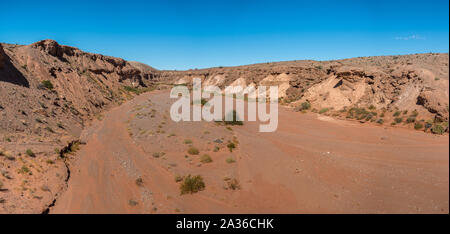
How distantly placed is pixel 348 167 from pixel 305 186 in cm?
214

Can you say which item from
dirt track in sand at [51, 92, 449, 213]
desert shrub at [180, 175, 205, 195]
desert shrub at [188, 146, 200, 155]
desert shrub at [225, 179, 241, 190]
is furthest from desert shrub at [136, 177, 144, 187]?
desert shrub at [188, 146, 200, 155]

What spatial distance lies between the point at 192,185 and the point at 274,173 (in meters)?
3.63

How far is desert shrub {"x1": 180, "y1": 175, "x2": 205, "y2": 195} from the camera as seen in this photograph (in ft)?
28.4

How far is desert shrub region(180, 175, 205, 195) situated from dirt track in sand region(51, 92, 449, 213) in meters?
0.26

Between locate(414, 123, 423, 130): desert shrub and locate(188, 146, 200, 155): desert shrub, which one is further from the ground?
locate(414, 123, 423, 130): desert shrub

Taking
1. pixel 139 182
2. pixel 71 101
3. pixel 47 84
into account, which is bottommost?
pixel 139 182

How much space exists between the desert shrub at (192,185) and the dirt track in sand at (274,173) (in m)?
0.26

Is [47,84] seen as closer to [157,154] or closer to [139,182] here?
[157,154]

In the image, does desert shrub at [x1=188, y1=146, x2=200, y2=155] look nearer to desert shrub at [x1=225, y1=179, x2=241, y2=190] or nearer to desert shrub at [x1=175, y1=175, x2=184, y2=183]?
desert shrub at [x1=175, y1=175, x2=184, y2=183]

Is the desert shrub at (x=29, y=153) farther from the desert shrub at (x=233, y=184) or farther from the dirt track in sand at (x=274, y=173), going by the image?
the desert shrub at (x=233, y=184)

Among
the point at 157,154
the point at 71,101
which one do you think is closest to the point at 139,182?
the point at 157,154

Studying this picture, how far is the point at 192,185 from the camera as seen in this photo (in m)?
8.84

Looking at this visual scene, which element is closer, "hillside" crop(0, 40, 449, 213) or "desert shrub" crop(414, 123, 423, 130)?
"hillside" crop(0, 40, 449, 213)

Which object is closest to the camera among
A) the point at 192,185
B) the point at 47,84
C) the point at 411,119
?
the point at 192,185
